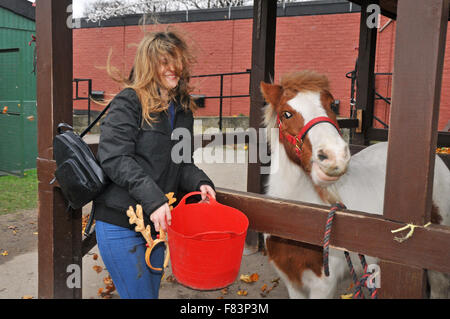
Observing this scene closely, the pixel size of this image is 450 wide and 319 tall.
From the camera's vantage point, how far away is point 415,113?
4.60 ft

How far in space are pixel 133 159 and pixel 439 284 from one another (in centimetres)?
251

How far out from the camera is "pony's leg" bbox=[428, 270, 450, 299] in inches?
118

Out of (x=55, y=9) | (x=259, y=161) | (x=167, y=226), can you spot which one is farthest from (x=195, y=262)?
(x=259, y=161)

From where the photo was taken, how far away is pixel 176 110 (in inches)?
80.4

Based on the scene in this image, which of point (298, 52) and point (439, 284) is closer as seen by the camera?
point (439, 284)

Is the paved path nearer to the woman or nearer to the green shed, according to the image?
the woman

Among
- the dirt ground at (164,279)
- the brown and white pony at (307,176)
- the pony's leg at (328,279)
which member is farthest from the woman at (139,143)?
the dirt ground at (164,279)

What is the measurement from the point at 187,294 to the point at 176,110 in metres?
2.02

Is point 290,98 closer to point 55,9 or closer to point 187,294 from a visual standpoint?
point 55,9

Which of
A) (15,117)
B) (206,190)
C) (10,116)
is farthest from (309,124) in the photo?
(10,116)

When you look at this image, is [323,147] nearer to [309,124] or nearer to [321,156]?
[321,156]

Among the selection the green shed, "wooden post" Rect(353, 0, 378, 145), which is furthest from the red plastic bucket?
the green shed

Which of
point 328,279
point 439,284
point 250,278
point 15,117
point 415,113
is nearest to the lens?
point 415,113

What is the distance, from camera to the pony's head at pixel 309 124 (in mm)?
2004
